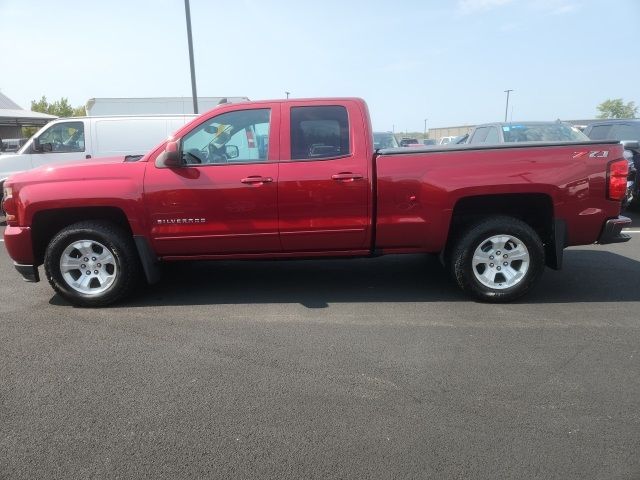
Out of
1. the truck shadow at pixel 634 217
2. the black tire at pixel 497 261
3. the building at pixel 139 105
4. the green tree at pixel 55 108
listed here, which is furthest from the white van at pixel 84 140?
the green tree at pixel 55 108

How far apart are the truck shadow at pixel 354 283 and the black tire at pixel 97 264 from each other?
0.23m

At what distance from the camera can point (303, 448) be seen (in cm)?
255

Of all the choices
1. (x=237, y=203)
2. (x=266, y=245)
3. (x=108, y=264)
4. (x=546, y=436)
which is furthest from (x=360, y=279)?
(x=546, y=436)

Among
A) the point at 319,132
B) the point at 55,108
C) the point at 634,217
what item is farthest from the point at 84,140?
the point at 55,108

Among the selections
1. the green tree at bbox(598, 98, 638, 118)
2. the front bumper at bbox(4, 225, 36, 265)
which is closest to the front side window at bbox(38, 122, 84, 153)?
the front bumper at bbox(4, 225, 36, 265)

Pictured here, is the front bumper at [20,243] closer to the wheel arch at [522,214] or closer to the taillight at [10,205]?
the taillight at [10,205]

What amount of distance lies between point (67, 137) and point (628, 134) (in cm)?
1096

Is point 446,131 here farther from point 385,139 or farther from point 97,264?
point 97,264

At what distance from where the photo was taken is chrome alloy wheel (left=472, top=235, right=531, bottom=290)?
4.62 meters

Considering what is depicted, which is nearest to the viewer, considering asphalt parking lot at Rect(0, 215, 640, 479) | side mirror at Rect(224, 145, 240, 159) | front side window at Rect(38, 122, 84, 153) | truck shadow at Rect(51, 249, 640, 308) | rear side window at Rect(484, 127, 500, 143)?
asphalt parking lot at Rect(0, 215, 640, 479)

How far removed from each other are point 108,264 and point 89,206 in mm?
571

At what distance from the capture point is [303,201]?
4.50 m

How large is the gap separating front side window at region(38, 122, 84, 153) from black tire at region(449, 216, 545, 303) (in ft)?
25.8

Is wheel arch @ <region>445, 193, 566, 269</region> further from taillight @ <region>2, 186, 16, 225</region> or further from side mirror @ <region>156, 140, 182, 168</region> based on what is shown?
taillight @ <region>2, 186, 16, 225</region>
